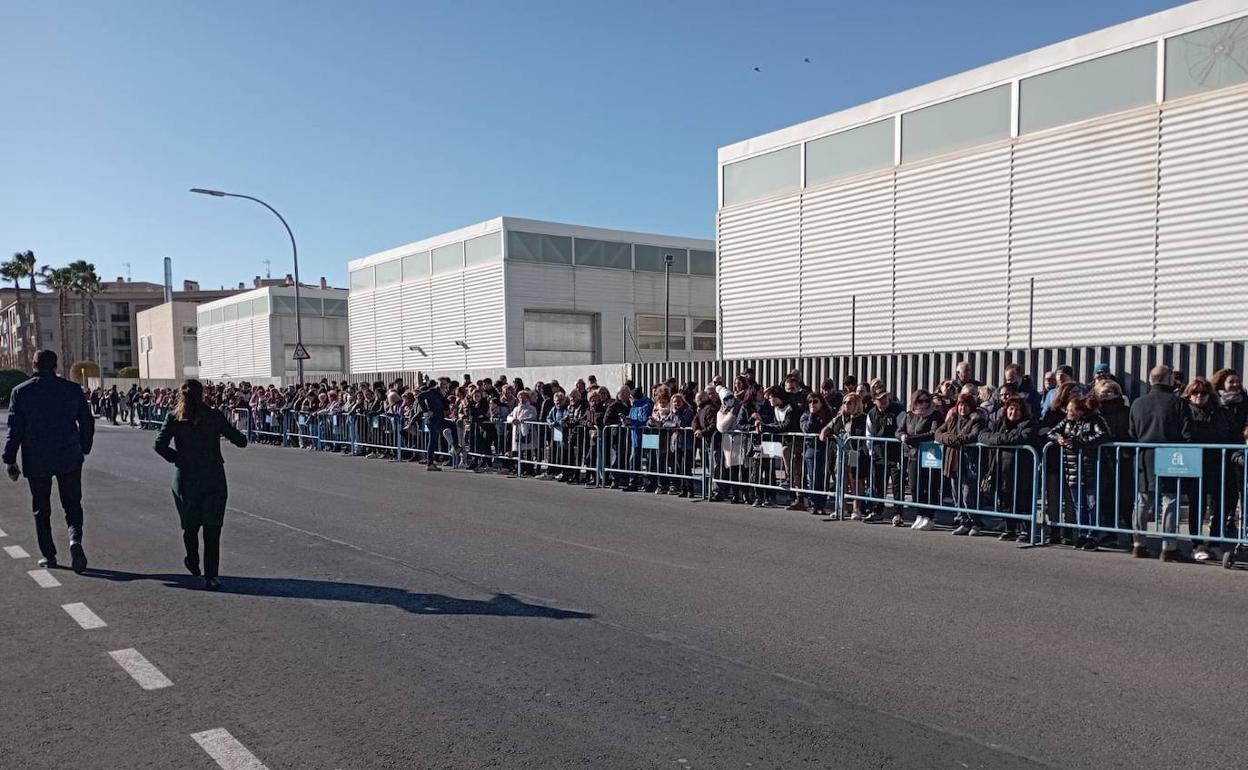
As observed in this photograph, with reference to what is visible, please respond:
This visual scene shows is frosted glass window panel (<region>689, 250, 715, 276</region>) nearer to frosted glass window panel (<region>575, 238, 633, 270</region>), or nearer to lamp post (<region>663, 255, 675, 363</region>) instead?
lamp post (<region>663, 255, 675, 363</region>)

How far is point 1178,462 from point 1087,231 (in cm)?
898

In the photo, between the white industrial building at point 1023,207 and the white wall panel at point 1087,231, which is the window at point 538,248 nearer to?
the white industrial building at point 1023,207

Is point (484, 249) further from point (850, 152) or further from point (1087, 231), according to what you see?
point (1087, 231)

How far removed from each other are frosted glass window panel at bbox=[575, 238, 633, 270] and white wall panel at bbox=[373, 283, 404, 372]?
8733 mm

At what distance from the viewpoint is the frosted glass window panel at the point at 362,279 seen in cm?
4231

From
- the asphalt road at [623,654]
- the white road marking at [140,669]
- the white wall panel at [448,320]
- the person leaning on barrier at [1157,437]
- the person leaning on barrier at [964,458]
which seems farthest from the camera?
the white wall panel at [448,320]

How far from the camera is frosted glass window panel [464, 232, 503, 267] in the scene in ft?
113

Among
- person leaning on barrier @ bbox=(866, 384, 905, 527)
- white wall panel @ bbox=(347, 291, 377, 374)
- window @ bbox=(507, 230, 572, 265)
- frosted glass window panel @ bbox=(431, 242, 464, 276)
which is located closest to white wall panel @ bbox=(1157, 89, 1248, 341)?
person leaning on barrier @ bbox=(866, 384, 905, 527)

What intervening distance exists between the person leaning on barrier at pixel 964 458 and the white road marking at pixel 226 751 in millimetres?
8212

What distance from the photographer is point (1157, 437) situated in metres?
9.05

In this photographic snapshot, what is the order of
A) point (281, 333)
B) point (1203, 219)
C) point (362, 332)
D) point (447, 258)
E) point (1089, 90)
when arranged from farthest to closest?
point (281, 333)
point (362, 332)
point (447, 258)
point (1089, 90)
point (1203, 219)

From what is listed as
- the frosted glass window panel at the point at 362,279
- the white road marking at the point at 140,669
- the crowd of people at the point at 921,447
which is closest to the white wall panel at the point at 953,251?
the crowd of people at the point at 921,447

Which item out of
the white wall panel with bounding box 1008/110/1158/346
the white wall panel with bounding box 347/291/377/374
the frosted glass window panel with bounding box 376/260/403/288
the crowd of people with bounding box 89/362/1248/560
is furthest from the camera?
the white wall panel with bounding box 347/291/377/374

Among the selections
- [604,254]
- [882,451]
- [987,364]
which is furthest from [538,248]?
[882,451]
